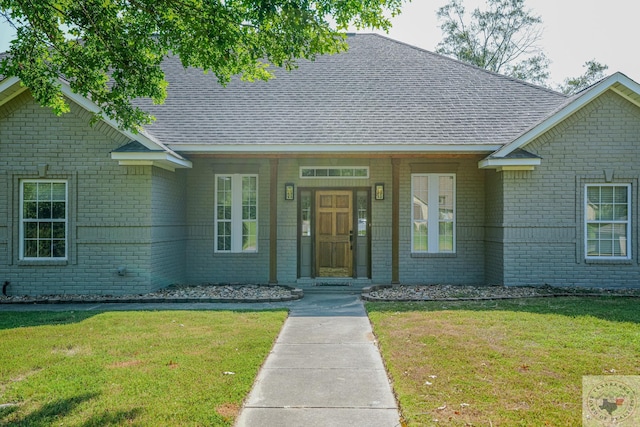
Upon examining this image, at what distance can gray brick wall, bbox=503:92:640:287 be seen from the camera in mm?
11594

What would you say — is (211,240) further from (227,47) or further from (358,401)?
(358,401)

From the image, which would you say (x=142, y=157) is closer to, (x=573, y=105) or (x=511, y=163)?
(x=511, y=163)

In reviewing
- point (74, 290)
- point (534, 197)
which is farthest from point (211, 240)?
point (534, 197)

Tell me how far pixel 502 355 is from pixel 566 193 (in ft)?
22.5

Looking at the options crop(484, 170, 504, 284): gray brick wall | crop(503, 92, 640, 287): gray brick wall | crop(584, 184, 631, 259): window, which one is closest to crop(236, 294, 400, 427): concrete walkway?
crop(484, 170, 504, 284): gray brick wall

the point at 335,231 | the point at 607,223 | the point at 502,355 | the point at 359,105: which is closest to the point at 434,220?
the point at 335,231

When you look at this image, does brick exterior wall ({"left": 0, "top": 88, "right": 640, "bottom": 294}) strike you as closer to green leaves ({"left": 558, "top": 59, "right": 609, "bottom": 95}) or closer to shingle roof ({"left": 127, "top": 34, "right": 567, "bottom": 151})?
shingle roof ({"left": 127, "top": 34, "right": 567, "bottom": 151})

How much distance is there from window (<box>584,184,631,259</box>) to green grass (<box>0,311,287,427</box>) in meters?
7.63

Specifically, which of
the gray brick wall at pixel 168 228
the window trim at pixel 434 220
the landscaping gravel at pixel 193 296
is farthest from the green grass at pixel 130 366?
the window trim at pixel 434 220

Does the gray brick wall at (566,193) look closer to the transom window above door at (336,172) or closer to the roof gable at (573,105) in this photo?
the roof gable at (573,105)

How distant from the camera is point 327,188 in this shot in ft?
42.8

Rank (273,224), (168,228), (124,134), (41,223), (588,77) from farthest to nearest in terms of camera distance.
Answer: (588,77) < (273,224) < (168,228) < (41,223) < (124,134)

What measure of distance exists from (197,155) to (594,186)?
9.37 m

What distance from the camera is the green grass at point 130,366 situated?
4434 mm
